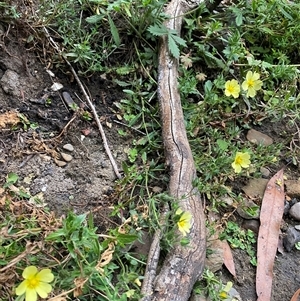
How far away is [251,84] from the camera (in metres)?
2.52

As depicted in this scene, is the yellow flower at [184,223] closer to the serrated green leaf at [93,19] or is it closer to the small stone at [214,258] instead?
the small stone at [214,258]

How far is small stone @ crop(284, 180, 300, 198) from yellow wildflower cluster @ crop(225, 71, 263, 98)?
19.8 inches

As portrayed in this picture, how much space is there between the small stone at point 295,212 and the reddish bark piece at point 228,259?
1.36ft

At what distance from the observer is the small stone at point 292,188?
8.18 ft

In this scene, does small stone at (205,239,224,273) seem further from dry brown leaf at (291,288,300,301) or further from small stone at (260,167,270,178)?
small stone at (260,167,270,178)

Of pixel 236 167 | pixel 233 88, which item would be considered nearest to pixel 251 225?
pixel 236 167

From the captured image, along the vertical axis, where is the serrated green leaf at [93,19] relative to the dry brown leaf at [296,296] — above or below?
above

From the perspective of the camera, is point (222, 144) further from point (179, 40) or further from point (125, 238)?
point (125, 238)

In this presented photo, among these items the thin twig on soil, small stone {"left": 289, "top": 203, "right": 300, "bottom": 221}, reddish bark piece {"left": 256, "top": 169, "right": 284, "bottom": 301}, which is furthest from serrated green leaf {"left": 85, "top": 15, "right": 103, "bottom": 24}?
small stone {"left": 289, "top": 203, "right": 300, "bottom": 221}

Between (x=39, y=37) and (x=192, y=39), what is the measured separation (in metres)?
0.87

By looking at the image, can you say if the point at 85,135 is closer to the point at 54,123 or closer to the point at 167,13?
the point at 54,123

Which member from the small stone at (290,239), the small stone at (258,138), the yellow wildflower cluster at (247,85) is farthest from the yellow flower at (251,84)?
the small stone at (290,239)

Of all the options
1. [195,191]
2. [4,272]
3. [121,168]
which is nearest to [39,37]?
[121,168]

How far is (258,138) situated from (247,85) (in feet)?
1.04
